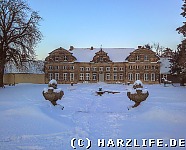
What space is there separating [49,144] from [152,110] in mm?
7408

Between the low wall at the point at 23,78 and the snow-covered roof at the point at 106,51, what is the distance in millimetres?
10215

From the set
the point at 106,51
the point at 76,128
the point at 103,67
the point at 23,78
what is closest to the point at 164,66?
the point at 106,51

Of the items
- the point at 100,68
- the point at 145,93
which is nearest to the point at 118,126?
the point at 145,93

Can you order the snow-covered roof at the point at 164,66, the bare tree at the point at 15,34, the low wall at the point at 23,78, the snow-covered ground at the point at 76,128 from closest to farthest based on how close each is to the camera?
the snow-covered ground at the point at 76,128 < the bare tree at the point at 15,34 < the low wall at the point at 23,78 < the snow-covered roof at the point at 164,66

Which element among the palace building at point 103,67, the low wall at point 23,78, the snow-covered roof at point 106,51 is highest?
the snow-covered roof at point 106,51

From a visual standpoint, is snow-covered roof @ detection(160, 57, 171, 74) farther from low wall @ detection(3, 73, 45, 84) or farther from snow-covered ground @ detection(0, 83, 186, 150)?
snow-covered ground @ detection(0, 83, 186, 150)

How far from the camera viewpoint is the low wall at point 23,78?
191 feet

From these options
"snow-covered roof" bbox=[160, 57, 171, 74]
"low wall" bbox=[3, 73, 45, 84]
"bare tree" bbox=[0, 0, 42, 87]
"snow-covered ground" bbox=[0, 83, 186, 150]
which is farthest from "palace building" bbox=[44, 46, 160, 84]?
"snow-covered ground" bbox=[0, 83, 186, 150]

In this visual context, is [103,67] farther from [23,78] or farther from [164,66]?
[23,78]

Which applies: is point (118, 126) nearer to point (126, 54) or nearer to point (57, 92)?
point (57, 92)

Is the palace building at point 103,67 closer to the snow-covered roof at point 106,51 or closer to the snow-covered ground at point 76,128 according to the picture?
the snow-covered roof at point 106,51

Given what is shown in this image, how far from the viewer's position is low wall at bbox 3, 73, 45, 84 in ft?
191

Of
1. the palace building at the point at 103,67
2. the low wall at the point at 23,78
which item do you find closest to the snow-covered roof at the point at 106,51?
the palace building at the point at 103,67

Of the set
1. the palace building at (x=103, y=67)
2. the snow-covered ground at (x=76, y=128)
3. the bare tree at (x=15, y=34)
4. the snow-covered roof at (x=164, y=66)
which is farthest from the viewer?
the snow-covered roof at (x=164, y=66)
